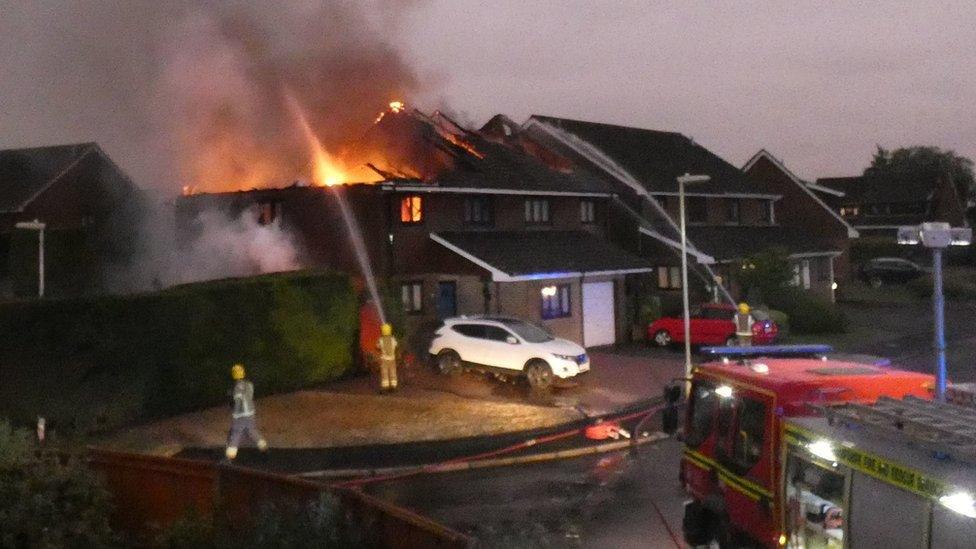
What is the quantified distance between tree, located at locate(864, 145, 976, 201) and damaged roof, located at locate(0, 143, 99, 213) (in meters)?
65.8

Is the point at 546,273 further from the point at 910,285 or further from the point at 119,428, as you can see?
the point at 910,285

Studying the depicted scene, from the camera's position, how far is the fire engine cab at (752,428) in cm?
780

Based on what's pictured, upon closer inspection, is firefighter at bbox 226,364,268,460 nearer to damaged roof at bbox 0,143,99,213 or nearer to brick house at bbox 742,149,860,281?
damaged roof at bbox 0,143,99,213

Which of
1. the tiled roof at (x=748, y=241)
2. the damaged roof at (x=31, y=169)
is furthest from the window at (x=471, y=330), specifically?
the damaged roof at (x=31, y=169)

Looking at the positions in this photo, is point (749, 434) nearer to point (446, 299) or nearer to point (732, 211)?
point (446, 299)

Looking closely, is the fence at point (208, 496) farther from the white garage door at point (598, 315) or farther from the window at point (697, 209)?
the window at point (697, 209)

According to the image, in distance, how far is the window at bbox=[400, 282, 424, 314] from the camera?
27.3m

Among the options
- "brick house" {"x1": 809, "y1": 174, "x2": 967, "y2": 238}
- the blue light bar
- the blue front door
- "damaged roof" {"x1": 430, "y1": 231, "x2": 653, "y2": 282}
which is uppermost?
"brick house" {"x1": 809, "y1": 174, "x2": 967, "y2": 238}

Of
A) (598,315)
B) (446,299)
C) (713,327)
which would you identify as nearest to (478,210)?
(446,299)

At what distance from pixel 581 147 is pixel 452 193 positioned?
11209mm

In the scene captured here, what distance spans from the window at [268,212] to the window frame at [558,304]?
7970mm

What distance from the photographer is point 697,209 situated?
3944 cm

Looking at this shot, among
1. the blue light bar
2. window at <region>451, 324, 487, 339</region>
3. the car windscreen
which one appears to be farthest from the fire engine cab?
window at <region>451, 324, 487, 339</region>

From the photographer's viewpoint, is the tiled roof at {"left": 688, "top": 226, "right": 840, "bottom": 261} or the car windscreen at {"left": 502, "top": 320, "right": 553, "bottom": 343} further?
the tiled roof at {"left": 688, "top": 226, "right": 840, "bottom": 261}
